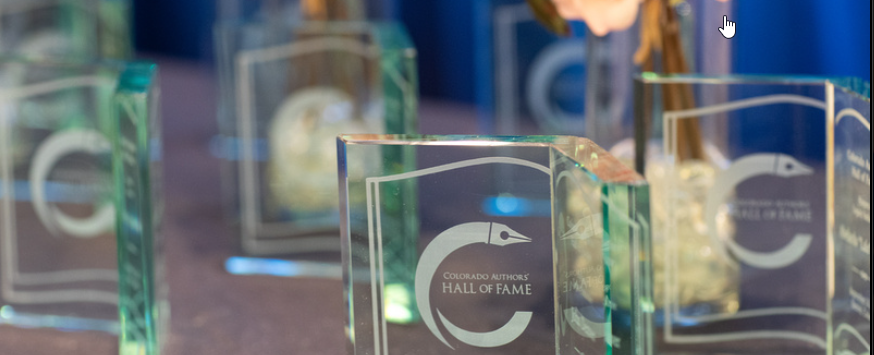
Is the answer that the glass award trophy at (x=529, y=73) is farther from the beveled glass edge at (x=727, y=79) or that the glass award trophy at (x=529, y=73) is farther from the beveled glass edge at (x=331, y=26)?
the beveled glass edge at (x=727, y=79)

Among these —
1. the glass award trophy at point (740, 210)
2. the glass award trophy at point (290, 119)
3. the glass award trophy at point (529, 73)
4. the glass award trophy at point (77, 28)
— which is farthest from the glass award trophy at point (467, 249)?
the glass award trophy at point (77, 28)

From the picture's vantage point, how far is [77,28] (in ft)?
3.70

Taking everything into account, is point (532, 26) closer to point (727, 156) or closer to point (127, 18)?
point (727, 156)

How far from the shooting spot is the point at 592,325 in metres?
0.43

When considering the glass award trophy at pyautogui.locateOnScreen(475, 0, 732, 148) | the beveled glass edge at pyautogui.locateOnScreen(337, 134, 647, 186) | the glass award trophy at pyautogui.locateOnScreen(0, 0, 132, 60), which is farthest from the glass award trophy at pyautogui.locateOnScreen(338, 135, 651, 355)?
the glass award trophy at pyautogui.locateOnScreen(0, 0, 132, 60)

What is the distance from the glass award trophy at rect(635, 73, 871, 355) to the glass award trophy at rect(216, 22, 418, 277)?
→ 9.9 inches

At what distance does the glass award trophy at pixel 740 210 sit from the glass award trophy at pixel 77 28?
2.45ft

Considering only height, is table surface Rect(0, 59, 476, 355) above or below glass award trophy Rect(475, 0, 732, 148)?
below

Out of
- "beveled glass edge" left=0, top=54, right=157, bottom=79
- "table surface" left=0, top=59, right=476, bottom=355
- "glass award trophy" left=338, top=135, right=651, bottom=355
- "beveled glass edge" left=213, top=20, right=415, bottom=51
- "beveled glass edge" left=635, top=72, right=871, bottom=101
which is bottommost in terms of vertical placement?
"table surface" left=0, top=59, right=476, bottom=355

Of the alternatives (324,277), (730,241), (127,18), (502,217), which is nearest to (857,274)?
(730,241)

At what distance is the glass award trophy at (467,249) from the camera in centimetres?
44

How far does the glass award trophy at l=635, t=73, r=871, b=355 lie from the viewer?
55 centimetres

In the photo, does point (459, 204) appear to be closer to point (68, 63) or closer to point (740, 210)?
point (740, 210)

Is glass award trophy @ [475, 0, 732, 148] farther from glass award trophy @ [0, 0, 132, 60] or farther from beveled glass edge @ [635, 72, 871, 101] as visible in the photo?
glass award trophy @ [0, 0, 132, 60]
